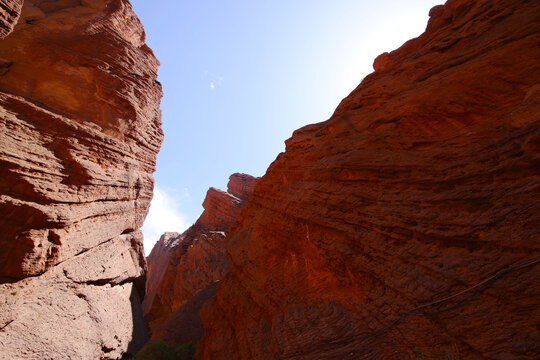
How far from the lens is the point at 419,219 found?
15.3 ft

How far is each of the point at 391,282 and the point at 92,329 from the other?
34.2ft

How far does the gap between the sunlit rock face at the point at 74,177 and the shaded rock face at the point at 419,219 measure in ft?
17.5

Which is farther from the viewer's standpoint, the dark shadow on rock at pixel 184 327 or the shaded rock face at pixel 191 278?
the shaded rock face at pixel 191 278

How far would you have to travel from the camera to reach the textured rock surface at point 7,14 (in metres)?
6.82

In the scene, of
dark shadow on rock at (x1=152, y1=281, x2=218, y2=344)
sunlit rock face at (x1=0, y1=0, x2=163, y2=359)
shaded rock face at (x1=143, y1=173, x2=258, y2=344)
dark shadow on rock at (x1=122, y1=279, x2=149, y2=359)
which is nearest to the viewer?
sunlit rock face at (x1=0, y1=0, x2=163, y2=359)

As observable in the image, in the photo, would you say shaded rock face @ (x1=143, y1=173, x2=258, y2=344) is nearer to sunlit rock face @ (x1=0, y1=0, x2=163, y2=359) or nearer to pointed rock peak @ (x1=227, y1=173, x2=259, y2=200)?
sunlit rock face @ (x1=0, y1=0, x2=163, y2=359)

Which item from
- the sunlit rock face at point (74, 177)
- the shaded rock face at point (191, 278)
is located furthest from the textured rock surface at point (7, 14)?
the shaded rock face at point (191, 278)

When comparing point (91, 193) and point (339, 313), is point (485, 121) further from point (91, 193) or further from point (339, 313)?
point (91, 193)

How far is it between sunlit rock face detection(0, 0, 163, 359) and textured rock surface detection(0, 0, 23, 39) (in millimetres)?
2781

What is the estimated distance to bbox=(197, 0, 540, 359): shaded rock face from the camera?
351 centimetres

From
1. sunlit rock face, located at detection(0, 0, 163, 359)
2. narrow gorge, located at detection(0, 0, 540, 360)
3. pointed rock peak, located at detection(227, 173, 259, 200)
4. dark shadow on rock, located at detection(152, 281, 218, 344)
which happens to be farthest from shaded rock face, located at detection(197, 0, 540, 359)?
pointed rock peak, located at detection(227, 173, 259, 200)

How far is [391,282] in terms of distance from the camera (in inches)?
180

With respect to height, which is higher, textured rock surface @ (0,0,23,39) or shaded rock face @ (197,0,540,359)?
textured rock surface @ (0,0,23,39)

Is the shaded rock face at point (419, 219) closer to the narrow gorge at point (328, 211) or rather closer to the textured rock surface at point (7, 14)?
the narrow gorge at point (328, 211)
